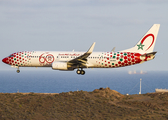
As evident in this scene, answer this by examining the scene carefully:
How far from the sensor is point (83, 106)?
5375 centimetres

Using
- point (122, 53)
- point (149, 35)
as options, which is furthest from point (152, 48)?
point (122, 53)

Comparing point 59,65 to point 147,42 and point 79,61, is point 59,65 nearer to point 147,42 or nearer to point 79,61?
point 79,61

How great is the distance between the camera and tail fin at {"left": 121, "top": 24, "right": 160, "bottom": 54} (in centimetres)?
6621

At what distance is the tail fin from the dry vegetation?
11.9 metres

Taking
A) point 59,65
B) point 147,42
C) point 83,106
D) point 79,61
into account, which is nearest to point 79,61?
point 79,61

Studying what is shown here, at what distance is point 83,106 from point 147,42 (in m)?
24.3

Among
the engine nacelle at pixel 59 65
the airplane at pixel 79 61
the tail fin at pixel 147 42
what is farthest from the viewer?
the tail fin at pixel 147 42

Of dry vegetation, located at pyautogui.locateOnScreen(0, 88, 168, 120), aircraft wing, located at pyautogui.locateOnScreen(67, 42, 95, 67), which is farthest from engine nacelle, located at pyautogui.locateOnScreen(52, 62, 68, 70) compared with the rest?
dry vegetation, located at pyautogui.locateOnScreen(0, 88, 168, 120)

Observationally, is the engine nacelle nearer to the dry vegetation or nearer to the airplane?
the airplane

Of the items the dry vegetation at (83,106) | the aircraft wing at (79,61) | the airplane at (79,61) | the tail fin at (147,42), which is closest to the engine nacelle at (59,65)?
the airplane at (79,61)

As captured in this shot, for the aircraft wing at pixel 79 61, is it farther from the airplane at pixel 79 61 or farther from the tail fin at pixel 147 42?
the tail fin at pixel 147 42

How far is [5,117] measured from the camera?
4844 cm

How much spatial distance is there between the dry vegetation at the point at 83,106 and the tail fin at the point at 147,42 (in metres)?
11.9

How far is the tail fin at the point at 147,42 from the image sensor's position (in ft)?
217
